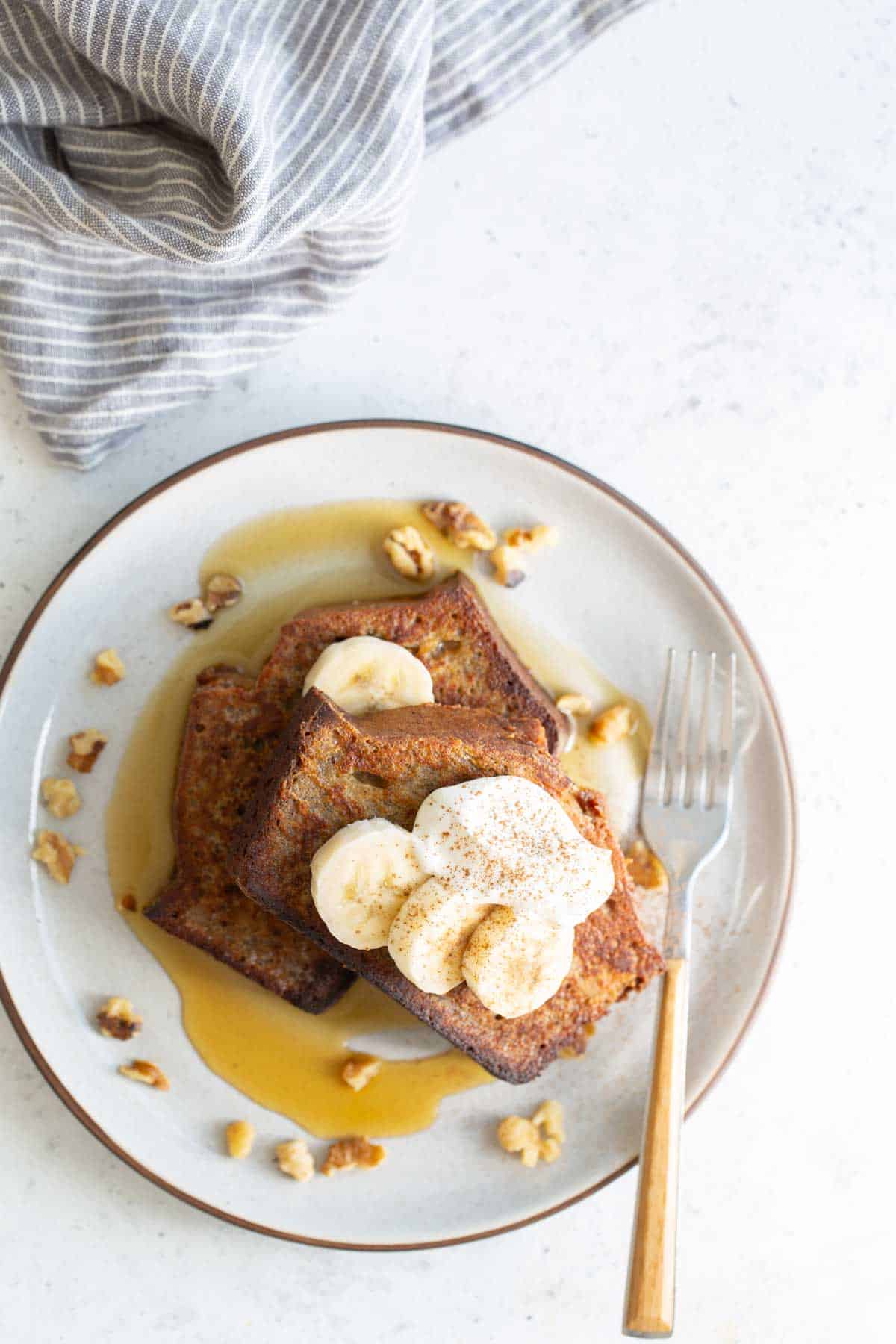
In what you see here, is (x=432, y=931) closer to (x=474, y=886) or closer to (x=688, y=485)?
(x=474, y=886)

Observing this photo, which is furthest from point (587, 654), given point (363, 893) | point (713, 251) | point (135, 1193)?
point (135, 1193)

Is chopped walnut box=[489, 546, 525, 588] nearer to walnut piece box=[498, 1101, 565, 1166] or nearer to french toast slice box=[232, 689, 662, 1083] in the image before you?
french toast slice box=[232, 689, 662, 1083]

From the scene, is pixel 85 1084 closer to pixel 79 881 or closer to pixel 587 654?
pixel 79 881

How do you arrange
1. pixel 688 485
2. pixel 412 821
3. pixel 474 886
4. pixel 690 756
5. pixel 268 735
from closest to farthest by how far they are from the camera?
pixel 474 886 < pixel 412 821 < pixel 268 735 < pixel 690 756 < pixel 688 485

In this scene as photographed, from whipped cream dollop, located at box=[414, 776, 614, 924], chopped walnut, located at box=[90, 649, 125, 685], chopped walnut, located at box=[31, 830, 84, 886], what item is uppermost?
chopped walnut, located at box=[90, 649, 125, 685]

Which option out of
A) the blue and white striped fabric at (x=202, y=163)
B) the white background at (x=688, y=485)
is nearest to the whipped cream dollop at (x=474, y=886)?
the white background at (x=688, y=485)

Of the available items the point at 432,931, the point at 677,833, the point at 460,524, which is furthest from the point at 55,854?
the point at 677,833

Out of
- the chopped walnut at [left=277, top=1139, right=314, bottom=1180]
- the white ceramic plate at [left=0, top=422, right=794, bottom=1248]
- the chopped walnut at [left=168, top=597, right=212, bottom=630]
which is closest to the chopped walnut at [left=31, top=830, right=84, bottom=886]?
the white ceramic plate at [left=0, top=422, right=794, bottom=1248]
